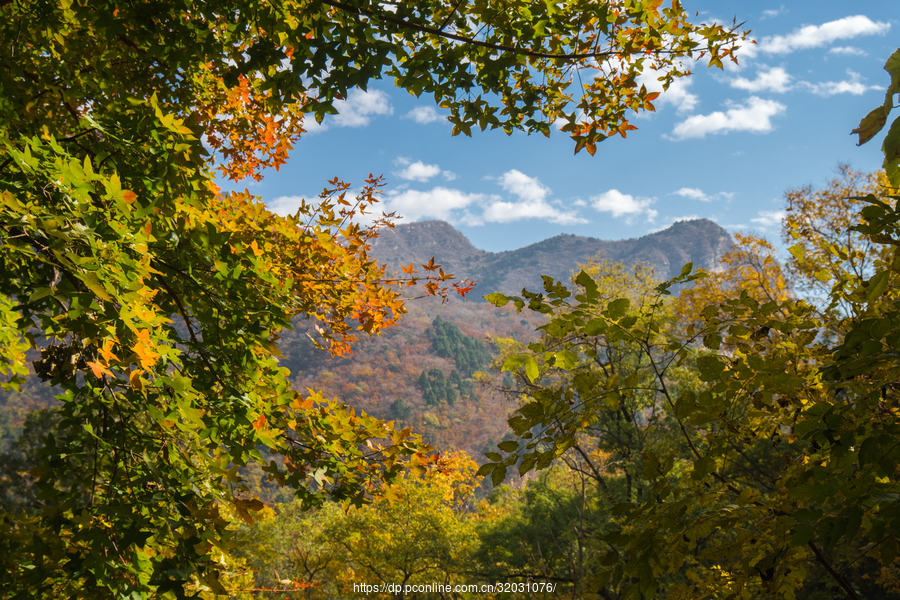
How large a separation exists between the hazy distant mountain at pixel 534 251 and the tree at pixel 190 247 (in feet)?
455

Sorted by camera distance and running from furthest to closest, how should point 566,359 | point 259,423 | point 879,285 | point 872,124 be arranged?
point 259,423, point 566,359, point 879,285, point 872,124

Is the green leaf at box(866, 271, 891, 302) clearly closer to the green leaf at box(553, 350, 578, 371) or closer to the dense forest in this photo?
the dense forest

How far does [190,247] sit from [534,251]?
556ft

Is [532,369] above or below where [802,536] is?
above

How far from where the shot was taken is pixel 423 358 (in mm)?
87812

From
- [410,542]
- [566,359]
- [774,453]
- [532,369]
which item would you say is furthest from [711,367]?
[410,542]

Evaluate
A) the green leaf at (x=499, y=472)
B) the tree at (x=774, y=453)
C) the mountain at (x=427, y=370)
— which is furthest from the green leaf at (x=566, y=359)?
the mountain at (x=427, y=370)

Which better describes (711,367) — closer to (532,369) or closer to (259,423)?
(532,369)

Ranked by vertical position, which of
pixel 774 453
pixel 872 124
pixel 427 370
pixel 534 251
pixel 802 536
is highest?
pixel 534 251

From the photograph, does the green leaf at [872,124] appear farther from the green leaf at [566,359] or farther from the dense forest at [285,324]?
the green leaf at [566,359]

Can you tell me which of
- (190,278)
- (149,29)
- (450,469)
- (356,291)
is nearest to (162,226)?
(190,278)

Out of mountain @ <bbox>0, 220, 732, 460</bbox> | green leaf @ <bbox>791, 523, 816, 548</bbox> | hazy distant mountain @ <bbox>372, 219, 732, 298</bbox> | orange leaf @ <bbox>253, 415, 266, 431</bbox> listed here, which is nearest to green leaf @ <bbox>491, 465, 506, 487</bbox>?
green leaf @ <bbox>791, 523, 816, 548</bbox>

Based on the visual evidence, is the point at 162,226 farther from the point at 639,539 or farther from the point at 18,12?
the point at 639,539

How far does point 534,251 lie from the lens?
551ft
